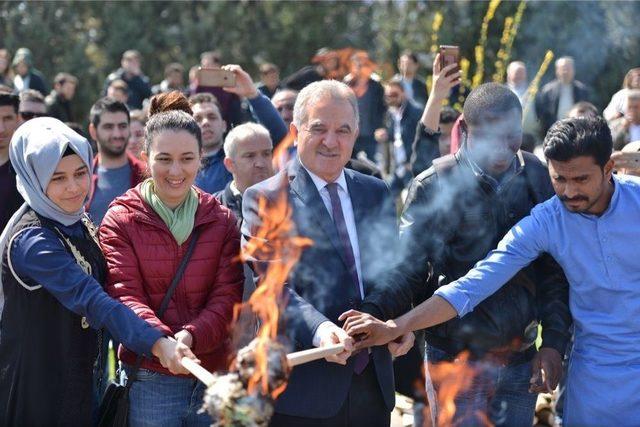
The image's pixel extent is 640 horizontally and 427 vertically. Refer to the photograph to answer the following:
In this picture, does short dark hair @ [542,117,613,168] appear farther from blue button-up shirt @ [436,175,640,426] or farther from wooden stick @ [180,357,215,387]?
wooden stick @ [180,357,215,387]

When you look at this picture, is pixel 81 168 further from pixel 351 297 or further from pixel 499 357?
pixel 499 357

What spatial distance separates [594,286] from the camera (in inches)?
145

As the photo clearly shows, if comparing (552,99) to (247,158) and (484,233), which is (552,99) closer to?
(247,158)

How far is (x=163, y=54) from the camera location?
21031mm

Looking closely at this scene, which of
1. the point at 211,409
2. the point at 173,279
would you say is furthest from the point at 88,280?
the point at 211,409

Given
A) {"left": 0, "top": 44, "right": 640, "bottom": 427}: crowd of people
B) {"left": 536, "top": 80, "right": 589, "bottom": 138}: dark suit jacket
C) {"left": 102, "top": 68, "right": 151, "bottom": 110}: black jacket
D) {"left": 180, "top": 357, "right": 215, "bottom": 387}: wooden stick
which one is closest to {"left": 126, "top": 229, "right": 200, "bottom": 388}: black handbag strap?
{"left": 0, "top": 44, "right": 640, "bottom": 427}: crowd of people

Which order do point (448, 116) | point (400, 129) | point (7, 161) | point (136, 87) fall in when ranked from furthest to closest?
point (136, 87), point (400, 129), point (448, 116), point (7, 161)

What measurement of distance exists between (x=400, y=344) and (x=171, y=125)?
1421 millimetres

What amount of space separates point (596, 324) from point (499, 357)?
514 millimetres

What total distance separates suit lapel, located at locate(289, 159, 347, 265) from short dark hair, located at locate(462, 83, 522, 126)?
824mm

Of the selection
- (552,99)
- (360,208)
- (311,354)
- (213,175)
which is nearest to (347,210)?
(360,208)

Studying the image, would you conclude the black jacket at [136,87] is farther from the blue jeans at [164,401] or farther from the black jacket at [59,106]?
the blue jeans at [164,401]

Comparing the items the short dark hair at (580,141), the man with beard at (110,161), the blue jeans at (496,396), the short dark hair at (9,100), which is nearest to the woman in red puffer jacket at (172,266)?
the blue jeans at (496,396)

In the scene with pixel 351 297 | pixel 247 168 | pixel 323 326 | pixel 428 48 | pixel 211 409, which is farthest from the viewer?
pixel 428 48
